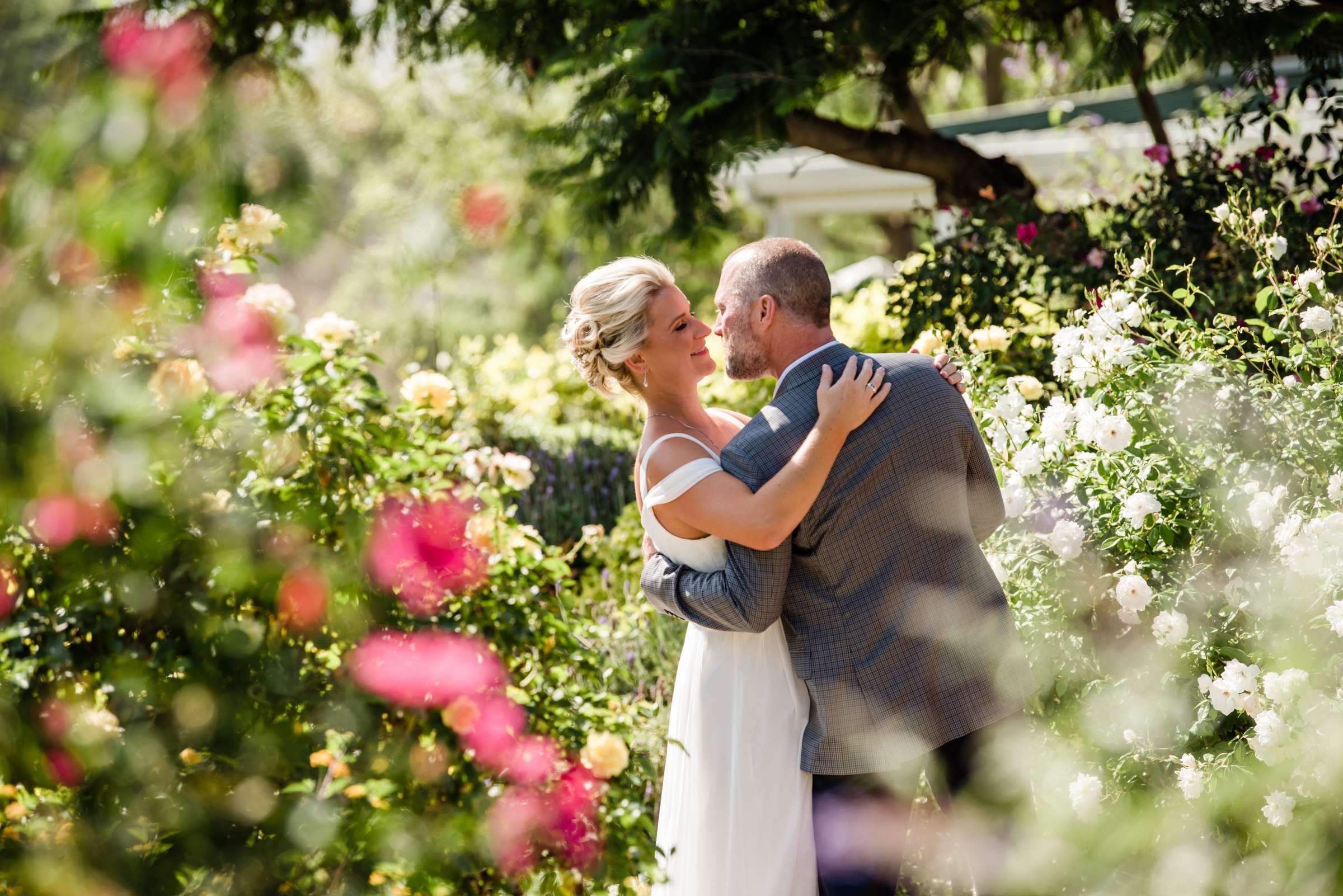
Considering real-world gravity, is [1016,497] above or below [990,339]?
below

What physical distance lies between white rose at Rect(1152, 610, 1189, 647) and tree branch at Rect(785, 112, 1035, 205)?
140 inches

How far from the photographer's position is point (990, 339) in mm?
3674

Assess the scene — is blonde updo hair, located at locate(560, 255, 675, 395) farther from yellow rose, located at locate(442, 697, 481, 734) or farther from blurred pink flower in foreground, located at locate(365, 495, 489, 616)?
yellow rose, located at locate(442, 697, 481, 734)

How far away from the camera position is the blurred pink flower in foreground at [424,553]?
5.61 ft

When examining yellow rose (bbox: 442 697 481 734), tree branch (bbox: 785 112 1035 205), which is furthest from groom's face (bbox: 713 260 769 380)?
tree branch (bbox: 785 112 1035 205)

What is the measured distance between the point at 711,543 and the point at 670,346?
52cm

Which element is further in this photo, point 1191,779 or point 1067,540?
point 1067,540

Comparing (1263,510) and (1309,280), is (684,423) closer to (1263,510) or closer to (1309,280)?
(1263,510)

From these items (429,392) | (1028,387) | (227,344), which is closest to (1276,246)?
(1028,387)

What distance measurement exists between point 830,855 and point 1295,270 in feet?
7.55

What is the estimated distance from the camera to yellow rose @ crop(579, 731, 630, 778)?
68.6 inches

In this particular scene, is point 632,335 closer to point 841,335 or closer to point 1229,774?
point 1229,774

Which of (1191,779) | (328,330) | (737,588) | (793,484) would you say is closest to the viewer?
(793,484)

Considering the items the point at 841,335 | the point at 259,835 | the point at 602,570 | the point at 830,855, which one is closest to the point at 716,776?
the point at 830,855
